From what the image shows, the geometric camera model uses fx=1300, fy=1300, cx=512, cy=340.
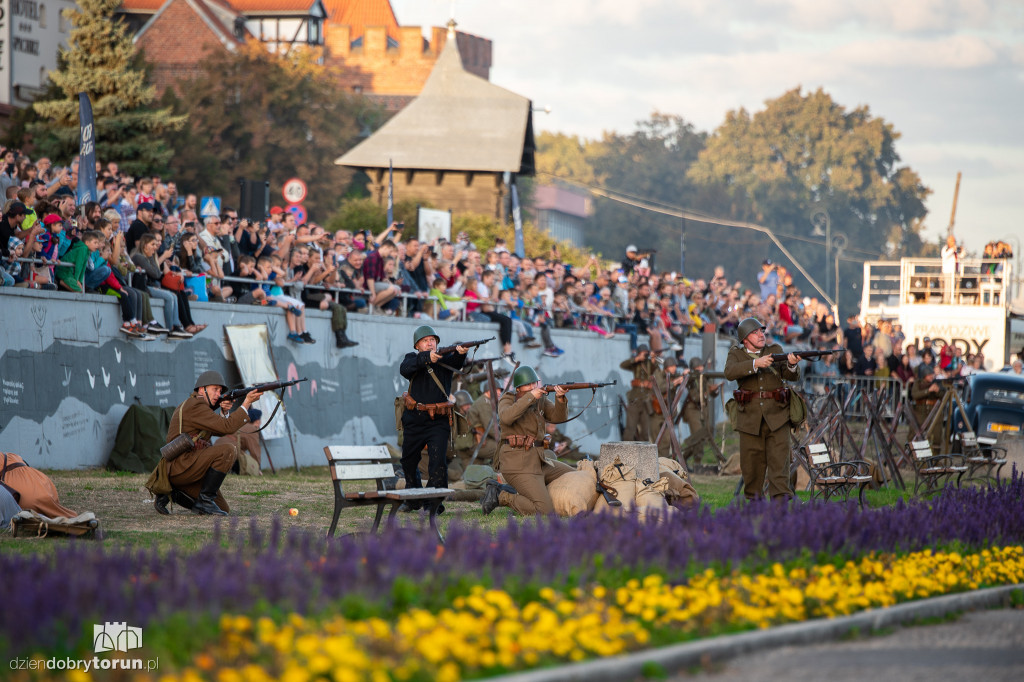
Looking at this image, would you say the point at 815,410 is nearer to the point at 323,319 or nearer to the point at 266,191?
the point at 323,319

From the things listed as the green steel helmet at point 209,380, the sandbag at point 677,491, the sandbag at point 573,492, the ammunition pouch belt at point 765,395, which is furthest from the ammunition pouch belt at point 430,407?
the ammunition pouch belt at point 765,395

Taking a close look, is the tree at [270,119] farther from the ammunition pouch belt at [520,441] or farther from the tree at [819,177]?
the tree at [819,177]

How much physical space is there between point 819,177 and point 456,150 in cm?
5268

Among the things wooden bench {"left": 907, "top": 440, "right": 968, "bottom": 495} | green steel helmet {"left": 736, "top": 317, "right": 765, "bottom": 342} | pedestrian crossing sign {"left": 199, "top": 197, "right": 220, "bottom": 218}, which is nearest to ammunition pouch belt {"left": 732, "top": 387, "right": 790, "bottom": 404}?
green steel helmet {"left": 736, "top": 317, "right": 765, "bottom": 342}

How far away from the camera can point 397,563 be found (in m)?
7.48

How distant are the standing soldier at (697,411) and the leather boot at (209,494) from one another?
31.1 ft

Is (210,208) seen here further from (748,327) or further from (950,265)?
(950,265)

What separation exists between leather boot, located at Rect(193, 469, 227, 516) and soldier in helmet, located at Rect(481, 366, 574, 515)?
285 cm

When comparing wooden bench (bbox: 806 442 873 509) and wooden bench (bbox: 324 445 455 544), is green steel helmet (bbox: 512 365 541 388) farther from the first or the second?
wooden bench (bbox: 806 442 873 509)

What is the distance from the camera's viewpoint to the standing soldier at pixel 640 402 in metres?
23.9

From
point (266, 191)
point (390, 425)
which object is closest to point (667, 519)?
point (390, 425)

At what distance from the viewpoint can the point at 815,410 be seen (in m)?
22.3

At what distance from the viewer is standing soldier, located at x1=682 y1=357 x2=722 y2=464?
2217cm

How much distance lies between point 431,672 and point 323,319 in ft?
49.6
